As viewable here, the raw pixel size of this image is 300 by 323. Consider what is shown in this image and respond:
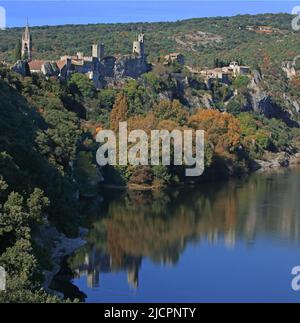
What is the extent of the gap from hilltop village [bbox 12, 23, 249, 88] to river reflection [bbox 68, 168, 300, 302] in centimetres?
1614

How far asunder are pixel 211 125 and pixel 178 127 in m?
4.20

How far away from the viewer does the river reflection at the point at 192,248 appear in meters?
18.8

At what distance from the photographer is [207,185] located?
124 feet

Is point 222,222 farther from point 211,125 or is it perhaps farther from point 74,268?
point 211,125

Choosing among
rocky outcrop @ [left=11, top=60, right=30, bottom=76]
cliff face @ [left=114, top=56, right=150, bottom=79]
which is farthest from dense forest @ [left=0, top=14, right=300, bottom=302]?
cliff face @ [left=114, top=56, right=150, bottom=79]

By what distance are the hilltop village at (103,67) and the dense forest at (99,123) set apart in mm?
1326

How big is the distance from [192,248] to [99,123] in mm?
19213

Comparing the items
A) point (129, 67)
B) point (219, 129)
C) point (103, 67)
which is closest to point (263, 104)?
point (129, 67)

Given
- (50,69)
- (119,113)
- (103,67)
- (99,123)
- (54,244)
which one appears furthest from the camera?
(103,67)

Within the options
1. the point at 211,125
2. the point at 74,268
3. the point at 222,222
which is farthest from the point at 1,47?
the point at 74,268

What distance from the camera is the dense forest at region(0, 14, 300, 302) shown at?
59.7ft

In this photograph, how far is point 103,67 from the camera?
53.6 metres

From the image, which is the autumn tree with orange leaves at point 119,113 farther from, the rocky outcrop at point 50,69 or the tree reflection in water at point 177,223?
the tree reflection in water at point 177,223

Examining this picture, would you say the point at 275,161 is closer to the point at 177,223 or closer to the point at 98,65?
the point at 98,65
